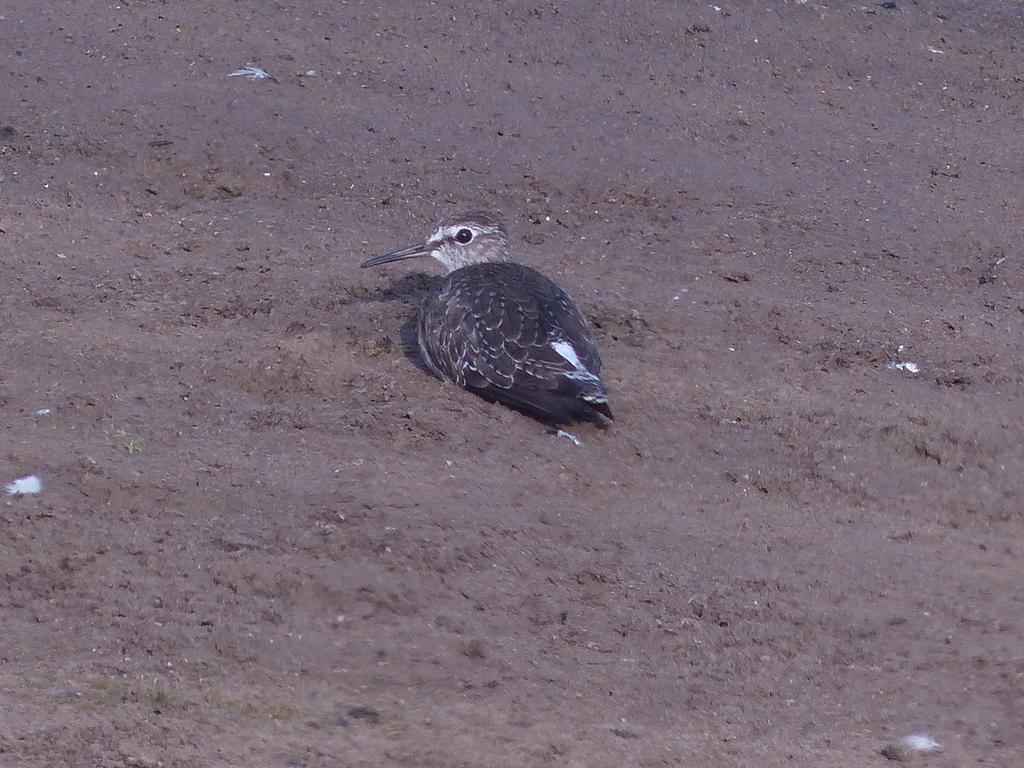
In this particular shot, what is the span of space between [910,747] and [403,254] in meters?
4.32

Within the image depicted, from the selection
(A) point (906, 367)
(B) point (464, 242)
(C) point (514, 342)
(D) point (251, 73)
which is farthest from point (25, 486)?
(D) point (251, 73)

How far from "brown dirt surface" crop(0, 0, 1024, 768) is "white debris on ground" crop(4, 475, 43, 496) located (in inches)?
4.6

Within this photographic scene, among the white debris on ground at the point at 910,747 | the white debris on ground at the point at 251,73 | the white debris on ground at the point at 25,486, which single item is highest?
the white debris on ground at the point at 251,73

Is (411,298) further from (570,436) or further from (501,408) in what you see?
(570,436)

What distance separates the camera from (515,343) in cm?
693

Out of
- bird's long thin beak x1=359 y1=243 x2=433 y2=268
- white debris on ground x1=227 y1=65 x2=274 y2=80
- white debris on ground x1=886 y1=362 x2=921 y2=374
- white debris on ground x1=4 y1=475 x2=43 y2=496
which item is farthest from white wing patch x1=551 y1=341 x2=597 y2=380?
white debris on ground x1=227 y1=65 x2=274 y2=80

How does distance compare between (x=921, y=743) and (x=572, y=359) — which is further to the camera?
(x=572, y=359)

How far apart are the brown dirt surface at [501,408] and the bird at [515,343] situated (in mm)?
170

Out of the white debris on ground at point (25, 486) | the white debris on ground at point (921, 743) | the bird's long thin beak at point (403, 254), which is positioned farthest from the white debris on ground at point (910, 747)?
the bird's long thin beak at point (403, 254)

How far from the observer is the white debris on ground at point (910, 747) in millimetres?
4859

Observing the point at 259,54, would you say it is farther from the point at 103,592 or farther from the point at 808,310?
the point at 103,592

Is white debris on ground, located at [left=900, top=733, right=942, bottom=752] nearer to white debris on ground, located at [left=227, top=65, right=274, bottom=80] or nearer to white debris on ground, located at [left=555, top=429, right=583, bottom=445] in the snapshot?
white debris on ground, located at [left=555, top=429, right=583, bottom=445]

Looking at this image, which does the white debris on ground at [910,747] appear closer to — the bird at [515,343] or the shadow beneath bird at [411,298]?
the bird at [515,343]

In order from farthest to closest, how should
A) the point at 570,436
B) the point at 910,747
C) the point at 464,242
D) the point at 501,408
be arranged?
the point at 464,242 → the point at 501,408 → the point at 570,436 → the point at 910,747
